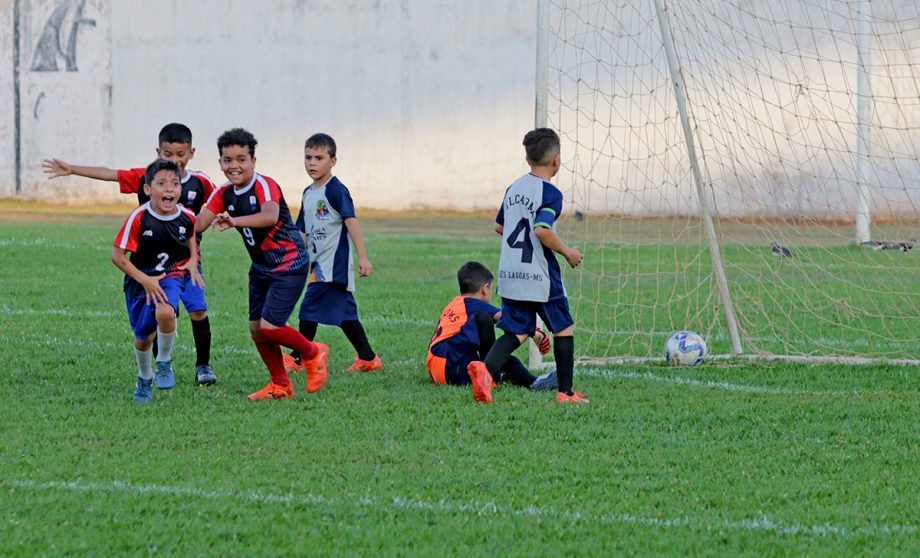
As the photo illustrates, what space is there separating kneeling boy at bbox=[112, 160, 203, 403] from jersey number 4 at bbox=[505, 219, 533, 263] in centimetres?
173

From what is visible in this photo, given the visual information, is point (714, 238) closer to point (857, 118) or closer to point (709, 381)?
point (709, 381)

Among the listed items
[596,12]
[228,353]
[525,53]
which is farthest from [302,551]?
[525,53]

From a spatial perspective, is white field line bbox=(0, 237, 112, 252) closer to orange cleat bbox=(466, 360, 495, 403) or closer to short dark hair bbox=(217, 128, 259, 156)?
short dark hair bbox=(217, 128, 259, 156)

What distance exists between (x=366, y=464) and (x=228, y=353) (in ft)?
11.5

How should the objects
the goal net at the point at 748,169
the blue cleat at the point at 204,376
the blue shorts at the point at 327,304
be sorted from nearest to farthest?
the blue cleat at the point at 204,376
the blue shorts at the point at 327,304
the goal net at the point at 748,169

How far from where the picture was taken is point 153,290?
6.67 metres

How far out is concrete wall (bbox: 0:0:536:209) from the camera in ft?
86.8

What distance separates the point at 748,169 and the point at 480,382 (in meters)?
4.54

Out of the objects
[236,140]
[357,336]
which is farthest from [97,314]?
[236,140]

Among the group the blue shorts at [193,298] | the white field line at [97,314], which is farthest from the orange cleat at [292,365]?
the white field line at [97,314]

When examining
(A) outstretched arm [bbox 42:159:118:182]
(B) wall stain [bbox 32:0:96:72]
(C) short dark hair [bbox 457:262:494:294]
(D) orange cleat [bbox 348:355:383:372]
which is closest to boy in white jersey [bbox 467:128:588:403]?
(C) short dark hair [bbox 457:262:494:294]

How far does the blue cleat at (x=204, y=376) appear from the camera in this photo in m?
7.29

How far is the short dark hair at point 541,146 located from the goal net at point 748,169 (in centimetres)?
197

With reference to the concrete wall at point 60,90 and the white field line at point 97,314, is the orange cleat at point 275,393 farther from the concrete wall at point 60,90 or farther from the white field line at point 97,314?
the concrete wall at point 60,90
